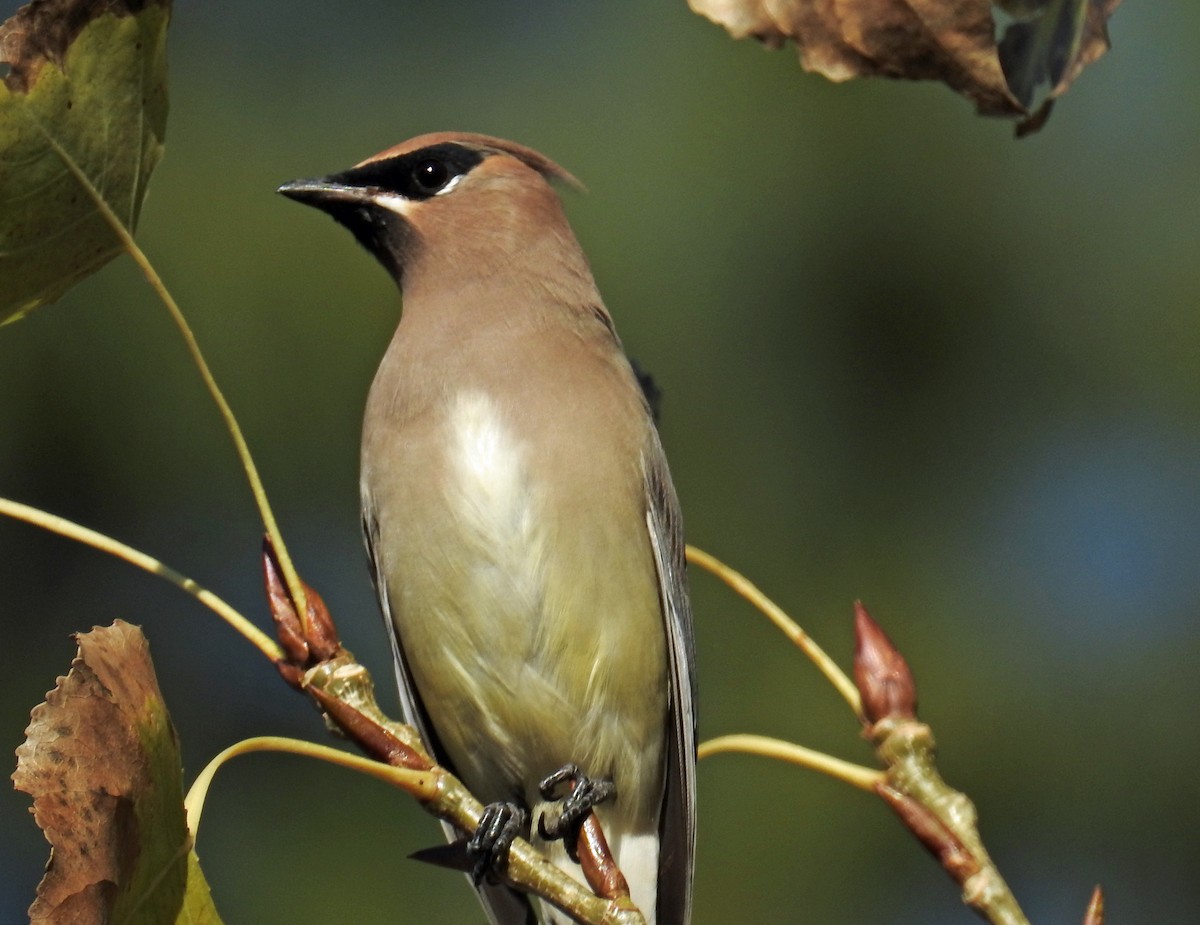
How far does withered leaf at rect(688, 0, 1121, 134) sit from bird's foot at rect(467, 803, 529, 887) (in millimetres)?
988

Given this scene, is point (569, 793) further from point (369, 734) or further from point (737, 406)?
point (737, 406)

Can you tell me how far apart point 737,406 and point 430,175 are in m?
2.71

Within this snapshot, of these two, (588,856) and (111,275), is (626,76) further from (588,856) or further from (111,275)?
(588,856)

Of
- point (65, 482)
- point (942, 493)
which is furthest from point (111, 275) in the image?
point (942, 493)

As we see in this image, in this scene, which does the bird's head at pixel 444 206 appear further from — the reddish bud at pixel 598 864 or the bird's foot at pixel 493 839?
the reddish bud at pixel 598 864

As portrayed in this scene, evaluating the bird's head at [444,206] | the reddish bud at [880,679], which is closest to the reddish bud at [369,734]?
the reddish bud at [880,679]

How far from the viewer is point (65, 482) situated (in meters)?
6.15

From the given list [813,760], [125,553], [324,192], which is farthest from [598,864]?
[324,192]

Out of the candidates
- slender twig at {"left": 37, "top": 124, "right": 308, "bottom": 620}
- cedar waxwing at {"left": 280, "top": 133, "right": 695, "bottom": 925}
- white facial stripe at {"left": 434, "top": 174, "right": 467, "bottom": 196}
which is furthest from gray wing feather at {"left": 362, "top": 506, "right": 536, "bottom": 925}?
slender twig at {"left": 37, "top": 124, "right": 308, "bottom": 620}

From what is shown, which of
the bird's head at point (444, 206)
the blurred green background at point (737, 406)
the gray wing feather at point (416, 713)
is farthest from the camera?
the blurred green background at point (737, 406)

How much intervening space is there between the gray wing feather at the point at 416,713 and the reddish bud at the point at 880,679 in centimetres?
123

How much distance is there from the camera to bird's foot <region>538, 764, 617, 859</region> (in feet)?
10.2

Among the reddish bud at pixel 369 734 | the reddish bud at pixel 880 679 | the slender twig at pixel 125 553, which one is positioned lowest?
the reddish bud at pixel 369 734

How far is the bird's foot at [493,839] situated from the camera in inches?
89.9
